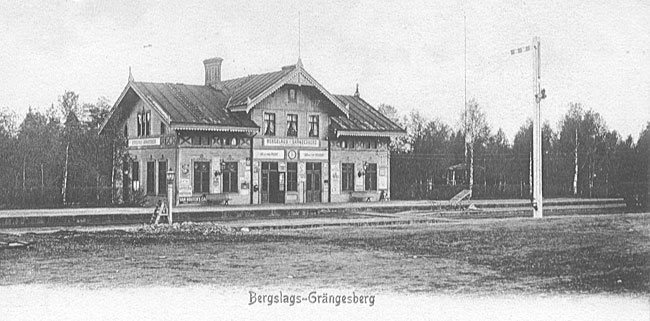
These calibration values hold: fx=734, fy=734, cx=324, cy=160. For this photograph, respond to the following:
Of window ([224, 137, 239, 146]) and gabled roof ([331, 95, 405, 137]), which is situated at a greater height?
gabled roof ([331, 95, 405, 137])

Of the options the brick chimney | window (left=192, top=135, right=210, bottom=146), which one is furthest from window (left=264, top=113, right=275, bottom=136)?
the brick chimney

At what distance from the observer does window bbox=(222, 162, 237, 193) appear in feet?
102

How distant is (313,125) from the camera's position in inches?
1313

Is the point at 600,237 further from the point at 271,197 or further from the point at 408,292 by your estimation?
the point at 271,197

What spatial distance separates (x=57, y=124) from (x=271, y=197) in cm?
1067

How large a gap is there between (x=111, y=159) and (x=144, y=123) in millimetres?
2334

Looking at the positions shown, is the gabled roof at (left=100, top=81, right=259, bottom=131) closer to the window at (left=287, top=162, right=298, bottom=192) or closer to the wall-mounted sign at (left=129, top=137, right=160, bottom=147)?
the wall-mounted sign at (left=129, top=137, right=160, bottom=147)

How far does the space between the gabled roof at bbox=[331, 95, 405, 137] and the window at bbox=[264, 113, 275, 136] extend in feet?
9.96

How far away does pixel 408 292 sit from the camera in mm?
10578

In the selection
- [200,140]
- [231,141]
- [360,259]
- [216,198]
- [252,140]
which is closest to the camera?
[360,259]

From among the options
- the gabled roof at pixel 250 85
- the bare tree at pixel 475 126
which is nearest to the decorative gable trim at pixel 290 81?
the gabled roof at pixel 250 85

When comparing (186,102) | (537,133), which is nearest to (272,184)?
(186,102)

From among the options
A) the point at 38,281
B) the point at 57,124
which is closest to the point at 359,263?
the point at 38,281

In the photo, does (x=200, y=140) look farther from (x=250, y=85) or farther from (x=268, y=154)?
(x=250, y=85)
